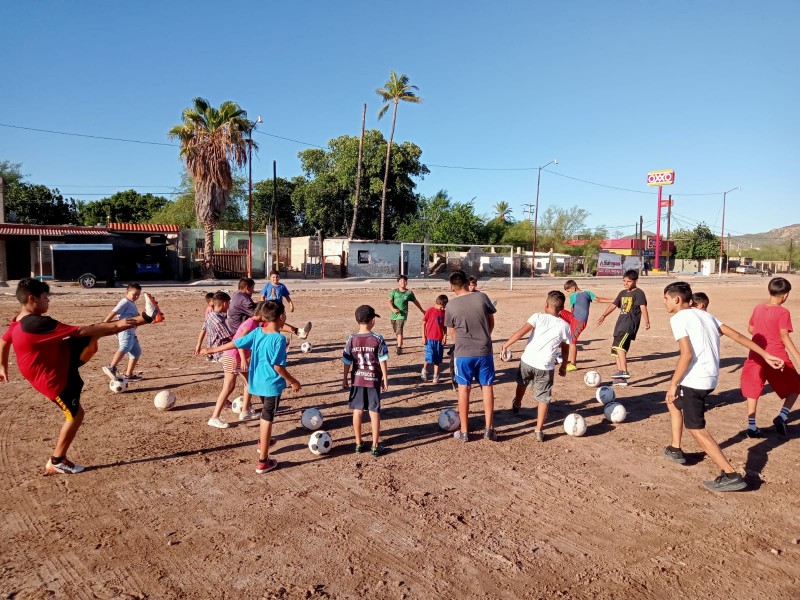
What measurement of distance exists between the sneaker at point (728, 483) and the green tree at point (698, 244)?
79.8 meters

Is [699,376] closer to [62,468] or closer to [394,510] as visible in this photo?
[394,510]

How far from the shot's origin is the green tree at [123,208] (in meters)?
55.9

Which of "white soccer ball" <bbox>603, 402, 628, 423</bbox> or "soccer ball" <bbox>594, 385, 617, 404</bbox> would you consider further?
"soccer ball" <bbox>594, 385, 617, 404</bbox>

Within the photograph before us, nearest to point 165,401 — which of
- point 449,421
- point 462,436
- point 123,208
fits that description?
point 449,421

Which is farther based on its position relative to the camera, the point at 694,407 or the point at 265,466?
the point at 265,466

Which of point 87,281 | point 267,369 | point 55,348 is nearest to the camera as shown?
point 55,348

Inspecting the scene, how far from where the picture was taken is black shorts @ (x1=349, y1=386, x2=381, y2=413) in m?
5.65

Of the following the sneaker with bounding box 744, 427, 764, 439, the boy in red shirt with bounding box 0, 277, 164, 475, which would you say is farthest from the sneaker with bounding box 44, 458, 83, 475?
the sneaker with bounding box 744, 427, 764, 439

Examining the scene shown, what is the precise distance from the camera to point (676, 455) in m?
5.78

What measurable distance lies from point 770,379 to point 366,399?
480 centimetres

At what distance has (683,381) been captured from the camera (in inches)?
207

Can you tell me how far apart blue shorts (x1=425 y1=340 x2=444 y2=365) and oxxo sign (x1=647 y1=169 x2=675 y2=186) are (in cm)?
7364

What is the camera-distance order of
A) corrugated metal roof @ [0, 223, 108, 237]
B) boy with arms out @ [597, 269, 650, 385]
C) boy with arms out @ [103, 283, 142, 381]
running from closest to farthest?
boy with arms out @ [103, 283, 142, 381] → boy with arms out @ [597, 269, 650, 385] → corrugated metal roof @ [0, 223, 108, 237]

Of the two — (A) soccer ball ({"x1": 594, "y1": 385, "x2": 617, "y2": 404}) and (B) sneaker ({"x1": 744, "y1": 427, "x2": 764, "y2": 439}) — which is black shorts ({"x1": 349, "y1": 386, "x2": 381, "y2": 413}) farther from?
(B) sneaker ({"x1": 744, "y1": 427, "x2": 764, "y2": 439})
